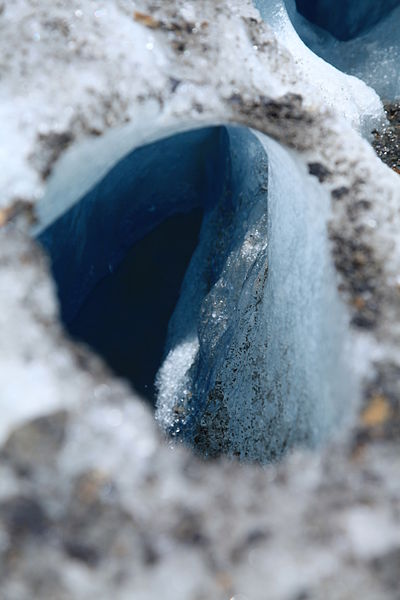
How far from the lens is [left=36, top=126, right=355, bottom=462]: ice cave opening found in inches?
50.0

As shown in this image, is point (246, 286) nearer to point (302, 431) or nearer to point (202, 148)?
point (202, 148)

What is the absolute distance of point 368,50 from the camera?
6.59ft

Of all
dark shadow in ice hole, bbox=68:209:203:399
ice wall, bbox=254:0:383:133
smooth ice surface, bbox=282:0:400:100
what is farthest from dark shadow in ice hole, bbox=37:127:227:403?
smooth ice surface, bbox=282:0:400:100

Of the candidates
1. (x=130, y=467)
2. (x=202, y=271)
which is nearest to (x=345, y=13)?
(x=202, y=271)

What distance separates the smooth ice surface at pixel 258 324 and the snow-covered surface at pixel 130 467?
2.3 inches

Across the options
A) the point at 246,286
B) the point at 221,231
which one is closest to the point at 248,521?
the point at 246,286

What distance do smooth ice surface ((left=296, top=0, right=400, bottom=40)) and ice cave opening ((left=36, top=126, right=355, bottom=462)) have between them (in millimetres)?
615

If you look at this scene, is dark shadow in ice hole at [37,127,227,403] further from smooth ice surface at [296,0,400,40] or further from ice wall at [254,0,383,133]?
smooth ice surface at [296,0,400,40]

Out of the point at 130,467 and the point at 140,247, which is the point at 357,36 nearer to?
the point at 140,247

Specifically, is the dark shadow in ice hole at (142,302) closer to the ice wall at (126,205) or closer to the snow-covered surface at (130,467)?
the ice wall at (126,205)

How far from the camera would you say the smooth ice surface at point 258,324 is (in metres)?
0.91

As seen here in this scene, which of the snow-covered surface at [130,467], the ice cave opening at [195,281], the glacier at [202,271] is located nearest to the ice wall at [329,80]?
the glacier at [202,271]

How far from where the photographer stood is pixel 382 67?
197 centimetres

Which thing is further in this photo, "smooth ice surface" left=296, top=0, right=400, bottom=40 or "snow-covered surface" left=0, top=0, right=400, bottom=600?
"smooth ice surface" left=296, top=0, right=400, bottom=40
